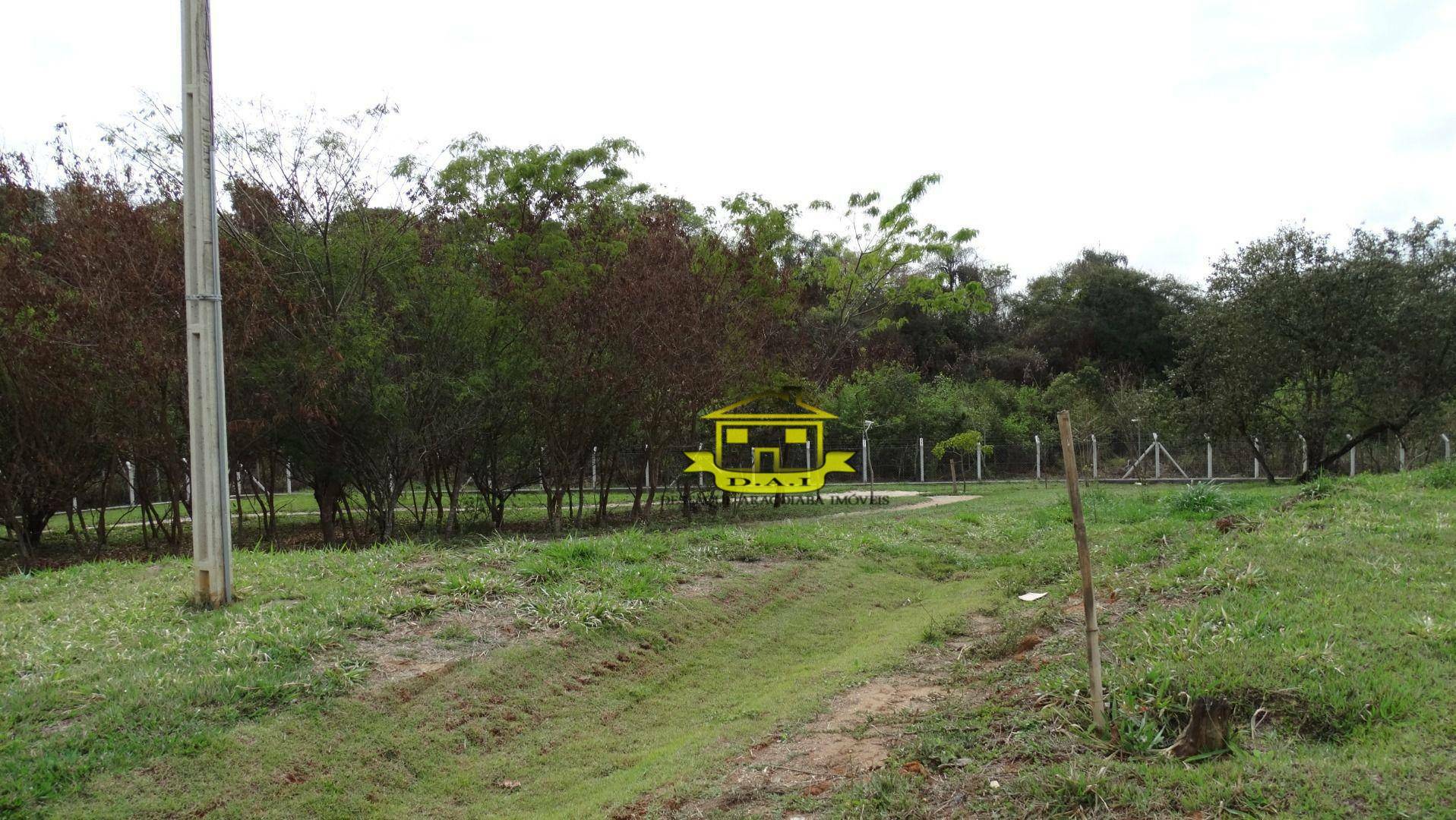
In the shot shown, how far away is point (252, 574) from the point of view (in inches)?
296

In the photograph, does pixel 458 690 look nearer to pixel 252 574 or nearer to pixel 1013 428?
pixel 252 574

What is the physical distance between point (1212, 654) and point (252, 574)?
22.0ft

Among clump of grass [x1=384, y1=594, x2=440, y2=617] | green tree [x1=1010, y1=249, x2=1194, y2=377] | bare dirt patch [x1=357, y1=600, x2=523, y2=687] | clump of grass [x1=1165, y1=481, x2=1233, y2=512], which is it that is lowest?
bare dirt patch [x1=357, y1=600, x2=523, y2=687]

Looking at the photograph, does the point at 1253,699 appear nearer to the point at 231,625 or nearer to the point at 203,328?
the point at 231,625

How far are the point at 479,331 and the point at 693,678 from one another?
7019mm

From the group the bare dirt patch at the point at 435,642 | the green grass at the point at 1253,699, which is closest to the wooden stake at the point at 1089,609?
the green grass at the point at 1253,699

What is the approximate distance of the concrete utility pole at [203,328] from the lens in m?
6.47

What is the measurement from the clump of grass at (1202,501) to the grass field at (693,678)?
130 cm

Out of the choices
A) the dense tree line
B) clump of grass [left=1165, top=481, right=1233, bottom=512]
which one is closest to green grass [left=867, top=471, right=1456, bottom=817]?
clump of grass [left=1165, top=481, right=1233, bottom=512]

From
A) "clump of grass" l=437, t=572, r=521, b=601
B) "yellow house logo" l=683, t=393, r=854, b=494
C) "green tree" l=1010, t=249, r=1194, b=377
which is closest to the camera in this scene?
"clump of grass" l=437, t=572, r=521, b=601

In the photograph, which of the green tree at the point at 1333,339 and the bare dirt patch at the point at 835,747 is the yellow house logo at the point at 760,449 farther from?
the bare dirt patch at the point at 835,747

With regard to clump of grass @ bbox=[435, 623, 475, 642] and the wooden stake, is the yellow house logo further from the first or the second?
the wooden stake

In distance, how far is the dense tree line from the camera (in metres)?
11.0

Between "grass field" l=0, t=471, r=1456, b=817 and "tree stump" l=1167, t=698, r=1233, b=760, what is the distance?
77mm
